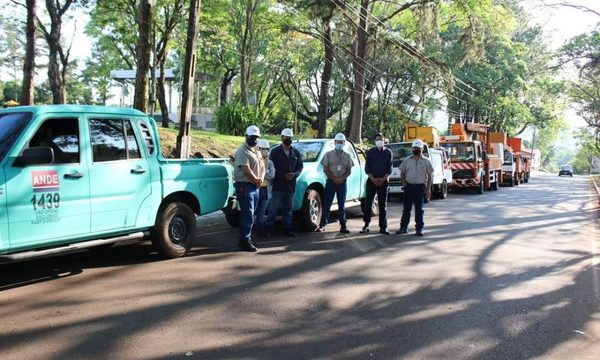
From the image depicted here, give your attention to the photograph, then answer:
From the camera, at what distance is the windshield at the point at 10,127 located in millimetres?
5620

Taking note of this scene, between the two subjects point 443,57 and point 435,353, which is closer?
point 435,353

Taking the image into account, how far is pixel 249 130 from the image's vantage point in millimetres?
8102

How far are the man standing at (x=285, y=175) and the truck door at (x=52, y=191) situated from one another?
380 cm

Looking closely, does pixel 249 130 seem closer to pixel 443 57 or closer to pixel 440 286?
pixel 440 286

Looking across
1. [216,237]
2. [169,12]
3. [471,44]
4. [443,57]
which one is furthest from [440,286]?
[443,57]

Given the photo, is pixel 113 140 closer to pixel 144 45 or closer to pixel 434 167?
pixel 144 45

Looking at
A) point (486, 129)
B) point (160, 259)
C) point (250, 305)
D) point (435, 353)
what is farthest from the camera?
point (486, 129)

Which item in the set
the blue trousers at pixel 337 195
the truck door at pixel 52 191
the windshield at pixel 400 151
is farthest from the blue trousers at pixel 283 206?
the windshield at pixel 400 151

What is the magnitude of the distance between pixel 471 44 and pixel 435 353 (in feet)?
78.6

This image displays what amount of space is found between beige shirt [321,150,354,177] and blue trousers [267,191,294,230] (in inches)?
46.1

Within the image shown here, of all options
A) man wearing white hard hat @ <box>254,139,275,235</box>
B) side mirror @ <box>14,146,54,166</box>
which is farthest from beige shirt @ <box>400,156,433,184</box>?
side mirror @ <box>14,146,54,166</box>

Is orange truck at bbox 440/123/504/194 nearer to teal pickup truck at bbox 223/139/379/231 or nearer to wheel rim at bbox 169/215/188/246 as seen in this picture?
teal pickup truck at bbox 223/139/379/231

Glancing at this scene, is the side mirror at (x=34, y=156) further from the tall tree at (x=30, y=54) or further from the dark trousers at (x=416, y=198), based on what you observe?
the tall tree at (x=30, y=54)

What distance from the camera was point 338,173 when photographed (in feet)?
33.6
